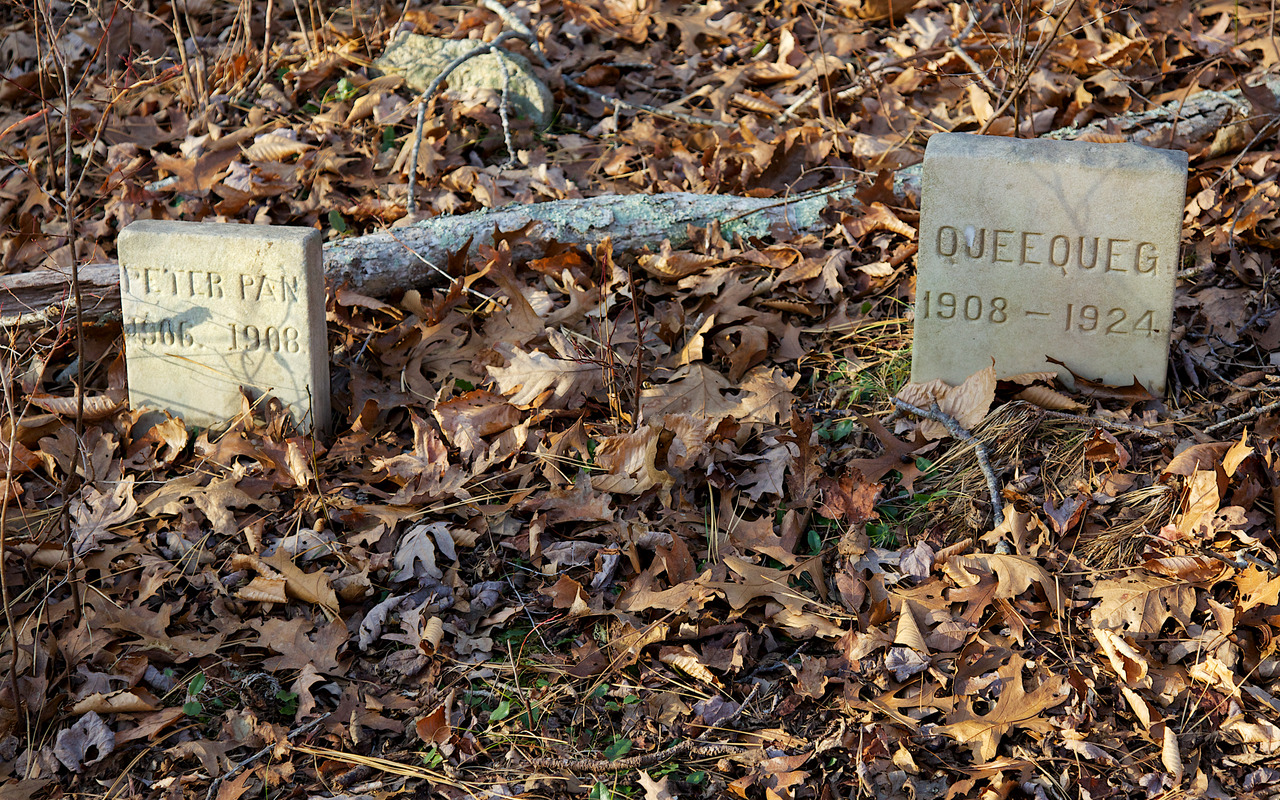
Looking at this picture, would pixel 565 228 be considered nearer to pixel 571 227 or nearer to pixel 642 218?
pixel 571 227

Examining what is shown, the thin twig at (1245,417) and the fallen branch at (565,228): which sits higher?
the fallen branch at (565,228)

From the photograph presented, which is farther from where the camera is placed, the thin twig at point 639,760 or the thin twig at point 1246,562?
the thin twig at point 1246,562

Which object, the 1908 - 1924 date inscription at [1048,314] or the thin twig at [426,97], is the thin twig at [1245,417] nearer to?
the 1908 - 1924 date inscription at [1048,314]

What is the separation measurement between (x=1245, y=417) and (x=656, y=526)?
182 centimetres

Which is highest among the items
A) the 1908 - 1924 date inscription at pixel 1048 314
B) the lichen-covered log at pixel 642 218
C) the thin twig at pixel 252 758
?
the lichen-covered log at pixel 642 218

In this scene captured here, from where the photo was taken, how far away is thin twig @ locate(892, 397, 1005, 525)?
9.67 feet

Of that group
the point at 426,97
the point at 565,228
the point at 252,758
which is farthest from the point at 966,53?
the point at 252,758

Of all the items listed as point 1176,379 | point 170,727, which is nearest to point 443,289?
point 170,727

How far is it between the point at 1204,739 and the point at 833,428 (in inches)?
A: 54.9

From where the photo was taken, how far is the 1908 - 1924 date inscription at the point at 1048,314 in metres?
3.26

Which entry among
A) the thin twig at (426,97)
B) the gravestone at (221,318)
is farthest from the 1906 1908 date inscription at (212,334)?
the thin twig at (426,97)

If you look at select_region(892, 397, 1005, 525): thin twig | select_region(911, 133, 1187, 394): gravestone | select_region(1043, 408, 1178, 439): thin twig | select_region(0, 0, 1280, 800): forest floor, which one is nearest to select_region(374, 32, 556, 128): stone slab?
select_region(0, 0, 1280, 800): forest floor

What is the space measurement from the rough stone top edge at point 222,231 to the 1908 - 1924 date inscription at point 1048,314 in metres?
2.08

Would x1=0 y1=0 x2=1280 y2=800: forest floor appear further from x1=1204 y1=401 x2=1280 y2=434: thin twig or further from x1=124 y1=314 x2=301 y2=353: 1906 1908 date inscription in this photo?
x1=124 y1=314 x2=301 y2=353: 1906 1908 date inscription
